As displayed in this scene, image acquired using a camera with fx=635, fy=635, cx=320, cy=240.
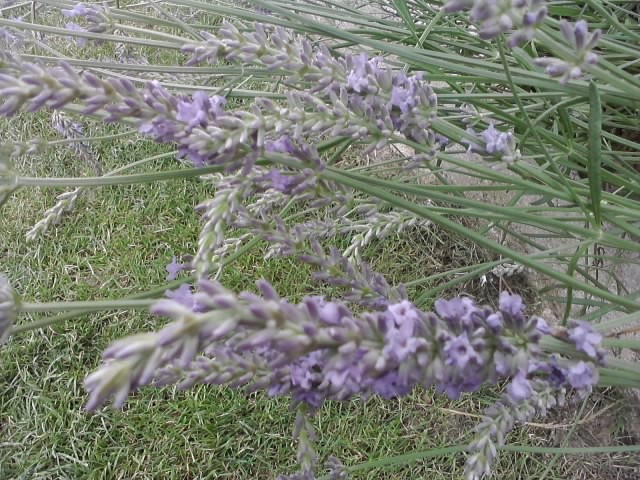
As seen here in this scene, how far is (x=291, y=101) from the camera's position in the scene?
659 millimetres

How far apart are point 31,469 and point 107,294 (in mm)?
548

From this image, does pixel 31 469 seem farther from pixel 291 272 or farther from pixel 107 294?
pixel 291 272

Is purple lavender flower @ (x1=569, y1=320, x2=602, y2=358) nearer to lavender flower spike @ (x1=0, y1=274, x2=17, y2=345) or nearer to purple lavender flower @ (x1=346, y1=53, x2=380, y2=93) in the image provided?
purple lavender flower @ (x1=346, y1=53, x2=380, y2=93)

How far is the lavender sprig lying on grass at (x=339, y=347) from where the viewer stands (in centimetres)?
40

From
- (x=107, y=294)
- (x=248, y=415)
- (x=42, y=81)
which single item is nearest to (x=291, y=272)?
(x=248, y=415)

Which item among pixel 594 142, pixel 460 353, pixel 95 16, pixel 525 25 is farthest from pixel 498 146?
pixel 95 16

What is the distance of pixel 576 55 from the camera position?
56cm

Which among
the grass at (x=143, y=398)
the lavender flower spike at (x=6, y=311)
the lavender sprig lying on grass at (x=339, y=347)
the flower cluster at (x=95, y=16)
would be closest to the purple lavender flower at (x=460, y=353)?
the lavender sprig lying on grass at (x=339, y=347)

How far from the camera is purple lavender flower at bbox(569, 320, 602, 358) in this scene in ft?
1.66

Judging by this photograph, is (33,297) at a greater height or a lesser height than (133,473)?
greater

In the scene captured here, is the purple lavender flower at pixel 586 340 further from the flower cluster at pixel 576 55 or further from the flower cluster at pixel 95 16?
Result: the flower cluster at pixel 95 16

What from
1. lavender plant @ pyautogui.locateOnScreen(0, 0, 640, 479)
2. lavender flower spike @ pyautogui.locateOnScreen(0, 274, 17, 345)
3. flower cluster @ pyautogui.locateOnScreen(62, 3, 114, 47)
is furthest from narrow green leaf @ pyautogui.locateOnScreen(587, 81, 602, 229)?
flower cluster @ pyautogui.locateOnScreen(62, 3, 114, 47)

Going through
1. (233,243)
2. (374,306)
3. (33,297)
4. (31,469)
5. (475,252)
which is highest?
(374,306)

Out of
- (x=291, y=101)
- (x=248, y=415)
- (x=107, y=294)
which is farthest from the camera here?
(x=107, y=294)
